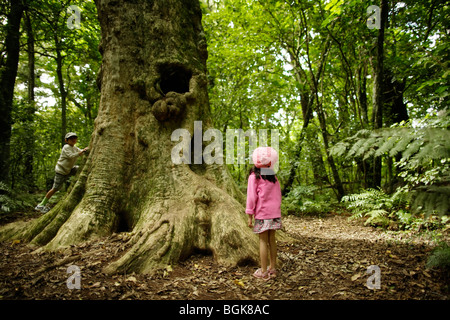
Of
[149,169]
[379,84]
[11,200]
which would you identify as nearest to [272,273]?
[149,169]

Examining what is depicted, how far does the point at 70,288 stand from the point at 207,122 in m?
3.18

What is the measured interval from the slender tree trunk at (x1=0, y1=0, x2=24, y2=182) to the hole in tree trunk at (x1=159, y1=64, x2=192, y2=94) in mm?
5503

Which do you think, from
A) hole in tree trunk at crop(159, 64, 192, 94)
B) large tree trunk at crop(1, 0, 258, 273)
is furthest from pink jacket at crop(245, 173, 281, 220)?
hole in tree trunk at crop(159, 64, 192, 94)

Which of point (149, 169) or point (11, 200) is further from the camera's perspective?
point (11, 200)

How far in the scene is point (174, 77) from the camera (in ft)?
14.4

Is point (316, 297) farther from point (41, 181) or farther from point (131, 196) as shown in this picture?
point (41, 181)

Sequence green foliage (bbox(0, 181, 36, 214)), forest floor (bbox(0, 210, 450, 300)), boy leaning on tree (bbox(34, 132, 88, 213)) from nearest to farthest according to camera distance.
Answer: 1. forest floor (bbox(0, 210, 450, 300))
2. boy leaning on tree (bbox(34, 132, 88, 213))
3. green foliage (bbox(0, 181, 36, 214))

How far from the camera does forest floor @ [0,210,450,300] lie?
225cm

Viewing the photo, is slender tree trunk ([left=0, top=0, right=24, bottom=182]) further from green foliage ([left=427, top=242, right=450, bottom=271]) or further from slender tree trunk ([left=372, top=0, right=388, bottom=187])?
slender tree trunk ([left=372, top=0, right=388, bottom=187])


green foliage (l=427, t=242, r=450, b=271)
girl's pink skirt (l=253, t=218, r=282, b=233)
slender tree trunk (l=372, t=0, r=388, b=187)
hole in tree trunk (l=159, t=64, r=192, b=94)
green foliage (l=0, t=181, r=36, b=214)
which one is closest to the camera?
green foliage (l=427, t=242, r=450, b=271)

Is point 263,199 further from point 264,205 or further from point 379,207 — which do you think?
point 379,207

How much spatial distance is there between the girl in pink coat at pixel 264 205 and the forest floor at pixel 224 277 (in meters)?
0.25

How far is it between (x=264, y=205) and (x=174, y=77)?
3.10 meters

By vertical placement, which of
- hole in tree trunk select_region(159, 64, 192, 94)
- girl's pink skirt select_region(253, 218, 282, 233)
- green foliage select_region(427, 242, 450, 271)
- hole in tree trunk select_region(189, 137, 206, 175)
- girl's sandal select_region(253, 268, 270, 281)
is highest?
hole in tree trunk select_region(159, 64, 192, 94)
